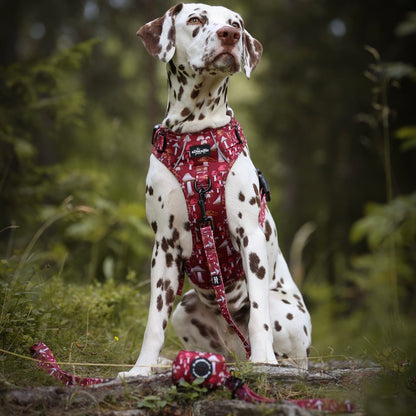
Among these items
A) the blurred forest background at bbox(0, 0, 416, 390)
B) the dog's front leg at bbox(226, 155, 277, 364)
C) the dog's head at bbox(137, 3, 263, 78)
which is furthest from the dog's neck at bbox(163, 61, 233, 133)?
the blurred forest background at bbox(0, 0, 416, 390)

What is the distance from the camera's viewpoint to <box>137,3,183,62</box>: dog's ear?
138 inches

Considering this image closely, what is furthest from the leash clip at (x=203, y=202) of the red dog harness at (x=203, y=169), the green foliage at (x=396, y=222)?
the green foliage at (x=396, y=222)

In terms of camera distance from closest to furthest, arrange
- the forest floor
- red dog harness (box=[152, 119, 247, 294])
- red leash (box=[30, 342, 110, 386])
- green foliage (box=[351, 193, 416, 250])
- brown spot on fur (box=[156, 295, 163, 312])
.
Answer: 1. the forest floor
2. red leash (box=[30, 342, 110, 386])
3. red dog harness (box=[152, 119, 247, 294])
4. brown spot on fur (box=[156, 295, 163, 312])
5. green foliage (box=[351, 193, 416, 250])

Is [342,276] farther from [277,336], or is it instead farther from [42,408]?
[42,408]

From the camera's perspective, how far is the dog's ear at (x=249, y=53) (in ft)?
12.1

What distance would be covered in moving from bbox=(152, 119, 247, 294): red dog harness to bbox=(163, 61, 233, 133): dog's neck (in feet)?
0.21

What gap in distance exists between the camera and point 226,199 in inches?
132

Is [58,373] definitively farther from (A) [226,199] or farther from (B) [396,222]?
(B) [396,222]

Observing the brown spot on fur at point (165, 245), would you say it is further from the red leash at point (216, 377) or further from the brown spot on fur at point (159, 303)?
the red leash at point (216, 377)

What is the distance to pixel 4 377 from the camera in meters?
2.57

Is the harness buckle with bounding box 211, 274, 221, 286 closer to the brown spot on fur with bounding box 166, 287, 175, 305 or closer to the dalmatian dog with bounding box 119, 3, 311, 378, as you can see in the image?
the dalmatian dog with bounding box 119, 3, 311, 378

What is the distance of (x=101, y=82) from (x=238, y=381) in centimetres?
977

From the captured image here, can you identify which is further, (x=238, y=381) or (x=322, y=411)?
(x=238, y=381)

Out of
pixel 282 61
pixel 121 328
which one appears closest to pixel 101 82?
pixel 282 61
